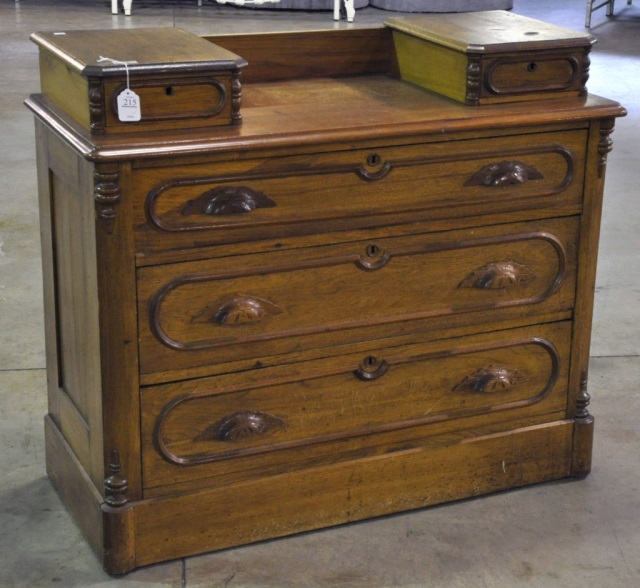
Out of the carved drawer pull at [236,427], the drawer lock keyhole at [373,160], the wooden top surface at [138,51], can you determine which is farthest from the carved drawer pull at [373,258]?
the wooden top surface at [138,51]

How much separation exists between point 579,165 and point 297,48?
836 millimetres

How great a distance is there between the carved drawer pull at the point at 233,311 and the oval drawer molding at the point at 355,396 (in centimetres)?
15

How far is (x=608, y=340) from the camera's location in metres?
4.11

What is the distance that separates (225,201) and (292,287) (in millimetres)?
283

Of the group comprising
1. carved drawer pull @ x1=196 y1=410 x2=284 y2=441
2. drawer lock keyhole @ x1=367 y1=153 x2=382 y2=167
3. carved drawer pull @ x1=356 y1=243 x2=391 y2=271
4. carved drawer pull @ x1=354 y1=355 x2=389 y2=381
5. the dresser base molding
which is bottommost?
the dresser base molding

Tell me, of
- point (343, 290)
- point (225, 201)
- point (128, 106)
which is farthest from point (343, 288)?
point (128, 106)

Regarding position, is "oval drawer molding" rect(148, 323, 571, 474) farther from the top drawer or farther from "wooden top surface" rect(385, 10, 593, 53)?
"wooden top surface" rect(385, 10, 593, 53)

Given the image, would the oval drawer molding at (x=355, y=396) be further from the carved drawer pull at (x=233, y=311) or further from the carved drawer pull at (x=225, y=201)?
the carved drawer pull at (x=225, y=201)

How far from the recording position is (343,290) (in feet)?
8.96

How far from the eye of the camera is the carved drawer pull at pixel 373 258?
2.73 meters

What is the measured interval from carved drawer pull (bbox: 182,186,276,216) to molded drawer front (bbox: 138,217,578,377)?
0.12 meters

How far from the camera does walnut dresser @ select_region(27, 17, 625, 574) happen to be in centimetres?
250

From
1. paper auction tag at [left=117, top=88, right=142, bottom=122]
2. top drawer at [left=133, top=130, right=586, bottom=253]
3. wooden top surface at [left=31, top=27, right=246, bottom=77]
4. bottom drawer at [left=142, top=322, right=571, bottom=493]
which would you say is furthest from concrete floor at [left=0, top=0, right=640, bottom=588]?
wooden top surface at [left=31, top=27, right=246, bottom=77]

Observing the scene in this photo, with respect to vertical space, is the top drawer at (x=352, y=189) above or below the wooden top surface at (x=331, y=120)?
below
